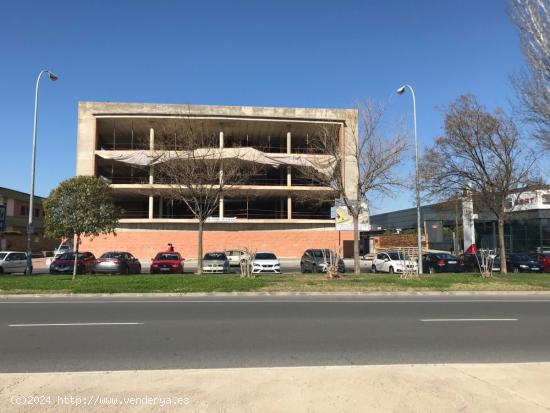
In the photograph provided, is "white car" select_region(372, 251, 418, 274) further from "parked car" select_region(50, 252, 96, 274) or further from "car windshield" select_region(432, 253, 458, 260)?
"parked car" select_region(50, 252, 96, 274)

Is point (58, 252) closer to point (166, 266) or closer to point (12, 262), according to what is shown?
point (12, 262)

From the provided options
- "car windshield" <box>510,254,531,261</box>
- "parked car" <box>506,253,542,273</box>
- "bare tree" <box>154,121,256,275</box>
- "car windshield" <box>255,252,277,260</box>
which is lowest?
"parked car" <box>506,253,542,273</box>

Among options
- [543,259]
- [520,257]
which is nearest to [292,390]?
[520,257]

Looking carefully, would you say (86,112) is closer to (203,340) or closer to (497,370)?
(203,340)

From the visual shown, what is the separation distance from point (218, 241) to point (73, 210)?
24.9 m

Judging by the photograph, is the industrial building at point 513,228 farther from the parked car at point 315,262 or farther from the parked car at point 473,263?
the parked car at point 315,262

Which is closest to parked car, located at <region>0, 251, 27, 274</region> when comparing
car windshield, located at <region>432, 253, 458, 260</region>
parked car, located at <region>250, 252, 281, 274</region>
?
parked car, located at <region>250, 252, 281, 274</region>

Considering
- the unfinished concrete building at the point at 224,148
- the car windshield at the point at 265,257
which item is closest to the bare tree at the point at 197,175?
the car windshield at the point at 265,257

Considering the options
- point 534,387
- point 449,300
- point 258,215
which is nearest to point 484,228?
point 258,215

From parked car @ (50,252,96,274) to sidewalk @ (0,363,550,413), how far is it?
75.3ft

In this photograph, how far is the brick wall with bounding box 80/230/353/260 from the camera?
44.5 metres

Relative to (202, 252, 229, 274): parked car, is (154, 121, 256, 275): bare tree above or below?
above

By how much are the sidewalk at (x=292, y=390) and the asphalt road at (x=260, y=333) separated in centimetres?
86

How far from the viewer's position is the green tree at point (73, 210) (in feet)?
71.2
